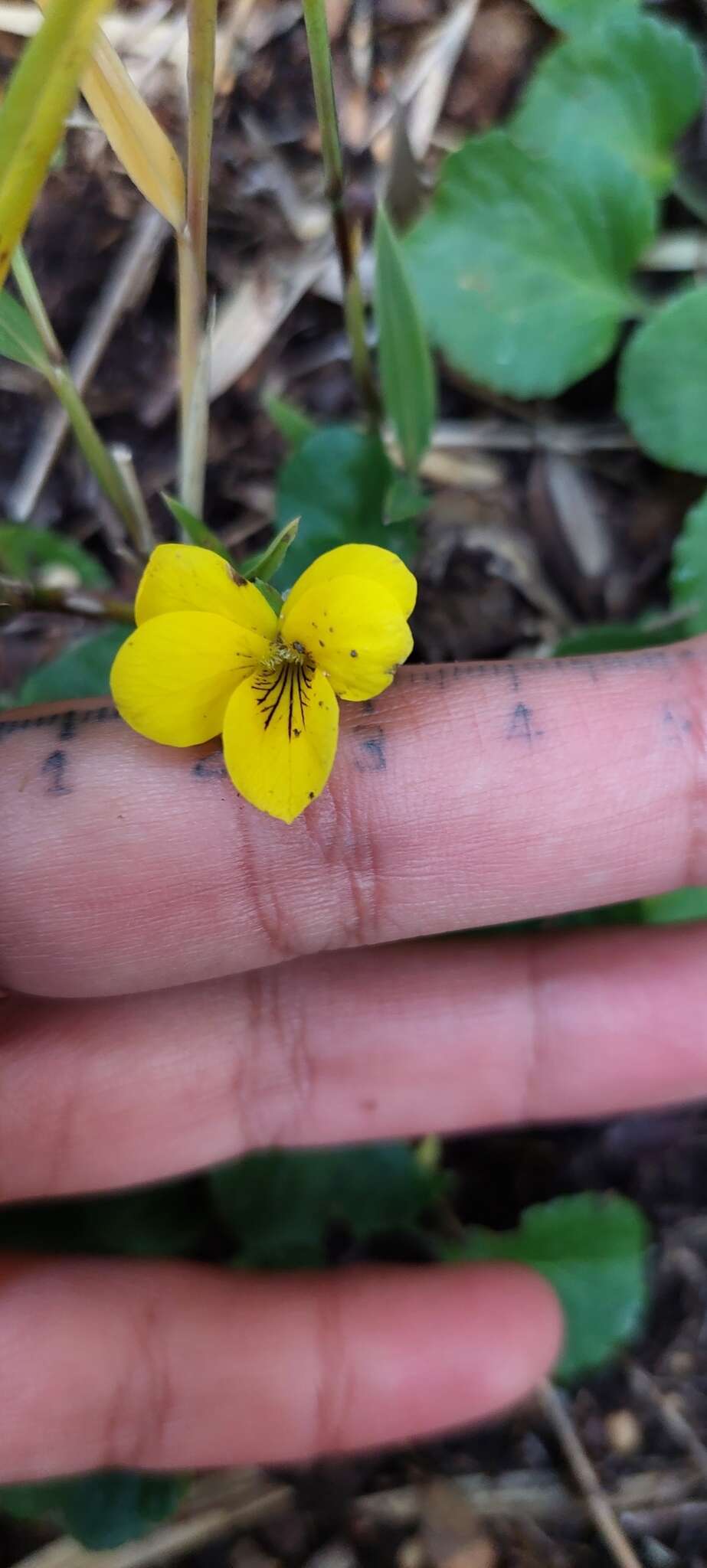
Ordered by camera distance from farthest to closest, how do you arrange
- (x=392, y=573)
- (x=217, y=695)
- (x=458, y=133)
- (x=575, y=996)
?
(x=458, y=133) < (x=575, y=996) < (x=217, y=695) < (x=392, y=573)

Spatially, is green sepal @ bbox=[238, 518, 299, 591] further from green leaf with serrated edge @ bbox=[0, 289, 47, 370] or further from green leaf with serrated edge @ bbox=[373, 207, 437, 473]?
green leaf with serrated edge @ bbox=[373, 207, 437, 473]

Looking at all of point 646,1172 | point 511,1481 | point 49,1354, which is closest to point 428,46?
point 646,1172

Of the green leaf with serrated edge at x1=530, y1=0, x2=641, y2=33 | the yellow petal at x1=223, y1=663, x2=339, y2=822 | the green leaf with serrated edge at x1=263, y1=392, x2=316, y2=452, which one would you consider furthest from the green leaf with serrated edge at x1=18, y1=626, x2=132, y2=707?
the green leaf with serrated edge at x1=530, y1=0, x2=641, y2=33

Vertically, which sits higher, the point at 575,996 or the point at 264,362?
the point at 264,362

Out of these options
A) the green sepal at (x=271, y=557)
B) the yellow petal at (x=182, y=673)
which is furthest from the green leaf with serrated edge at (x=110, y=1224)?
the green sepal at (x=271, y=557)

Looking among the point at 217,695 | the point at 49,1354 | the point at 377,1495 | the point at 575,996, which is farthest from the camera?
the point at 377,1495

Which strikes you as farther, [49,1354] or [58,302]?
[58,302]

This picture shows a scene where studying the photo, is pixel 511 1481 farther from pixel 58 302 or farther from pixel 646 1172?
pixel 58 302
